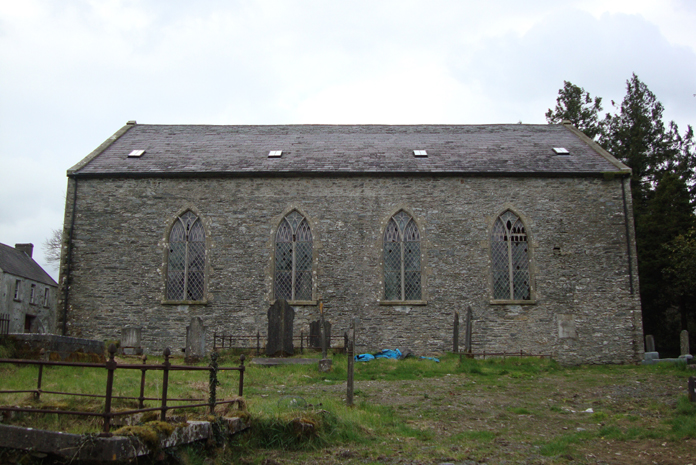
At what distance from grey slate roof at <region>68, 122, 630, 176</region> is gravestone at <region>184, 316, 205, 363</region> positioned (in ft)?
19.7

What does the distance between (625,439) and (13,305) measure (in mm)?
34989

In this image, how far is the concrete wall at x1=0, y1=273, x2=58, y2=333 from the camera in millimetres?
31597

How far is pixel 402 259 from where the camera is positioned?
1892 centimetres

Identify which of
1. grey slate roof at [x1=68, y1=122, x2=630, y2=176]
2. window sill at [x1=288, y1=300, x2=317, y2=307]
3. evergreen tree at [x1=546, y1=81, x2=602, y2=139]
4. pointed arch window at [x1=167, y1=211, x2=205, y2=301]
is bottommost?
window sill at [x1=288, y1=300, x2=317, y2=307]

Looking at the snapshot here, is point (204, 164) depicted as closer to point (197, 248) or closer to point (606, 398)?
point (197, 248)

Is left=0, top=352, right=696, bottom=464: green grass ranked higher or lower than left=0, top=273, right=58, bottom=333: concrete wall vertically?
lower

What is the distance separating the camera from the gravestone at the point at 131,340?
17.6 metres

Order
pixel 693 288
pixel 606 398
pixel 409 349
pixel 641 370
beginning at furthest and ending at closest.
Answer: pixel 693 288 → pixel 409 349 → pixel 641 370 → pixel 606 398

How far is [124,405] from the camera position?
6867 mm

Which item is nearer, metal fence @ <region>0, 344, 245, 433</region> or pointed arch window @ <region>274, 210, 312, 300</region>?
metal fence @ <region>0, 344, 245, 433</region>

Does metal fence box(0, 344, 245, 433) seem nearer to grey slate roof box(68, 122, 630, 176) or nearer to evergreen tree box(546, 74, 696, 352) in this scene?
grey slate roof box(68, 122, 630, 176)

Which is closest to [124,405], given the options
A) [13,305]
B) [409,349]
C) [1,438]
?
[1,438]

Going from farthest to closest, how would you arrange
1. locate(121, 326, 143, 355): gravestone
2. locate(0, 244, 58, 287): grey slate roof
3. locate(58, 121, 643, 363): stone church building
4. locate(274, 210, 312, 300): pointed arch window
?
locate(0, 244, 58, 287): grey slate roof → locate(274, 210, 312, 300): pointed arch window → locate(58, 121, 643, 363): stone church building → locate(121, 326, 143, 355): gravestone

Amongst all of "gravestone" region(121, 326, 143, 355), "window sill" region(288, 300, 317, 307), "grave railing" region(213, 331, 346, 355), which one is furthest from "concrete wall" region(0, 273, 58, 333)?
"window sill" region(288, 300, 317, 307)
